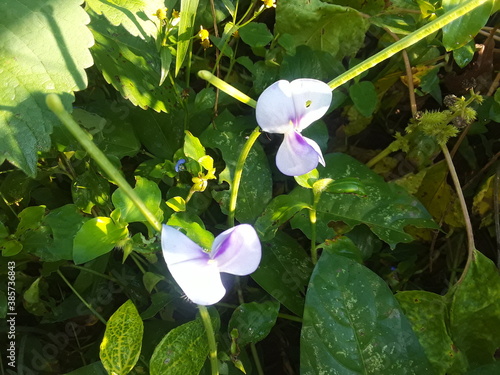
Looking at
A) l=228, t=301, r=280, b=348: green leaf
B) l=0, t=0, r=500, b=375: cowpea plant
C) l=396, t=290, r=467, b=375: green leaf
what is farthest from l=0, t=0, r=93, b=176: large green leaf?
l=396, t=290, r=467, b=375: green leaf

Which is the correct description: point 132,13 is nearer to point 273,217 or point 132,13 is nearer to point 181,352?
point 273,217

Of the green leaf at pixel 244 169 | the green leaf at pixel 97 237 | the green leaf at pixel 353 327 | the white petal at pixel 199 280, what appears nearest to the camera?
the white petal at pixel 199 280

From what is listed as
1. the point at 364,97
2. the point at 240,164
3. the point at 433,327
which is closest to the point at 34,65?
the point at 240,164

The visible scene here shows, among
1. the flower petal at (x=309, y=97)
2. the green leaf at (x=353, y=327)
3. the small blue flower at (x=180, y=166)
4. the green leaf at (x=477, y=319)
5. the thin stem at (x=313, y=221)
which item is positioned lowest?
the green leaf at (x=477, y=319)

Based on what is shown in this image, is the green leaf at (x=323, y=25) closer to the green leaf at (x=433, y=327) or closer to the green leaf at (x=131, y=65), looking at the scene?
the green leaf at (x=131, y=65)

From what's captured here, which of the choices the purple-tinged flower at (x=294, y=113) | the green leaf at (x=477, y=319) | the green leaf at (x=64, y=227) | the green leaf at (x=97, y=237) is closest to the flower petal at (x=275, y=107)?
the purple-tinged flower at (x=294, y=113)

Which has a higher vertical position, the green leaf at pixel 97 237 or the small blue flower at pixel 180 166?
the green leaf at pixel 97 237

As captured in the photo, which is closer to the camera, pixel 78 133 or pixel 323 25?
pixel 78 133

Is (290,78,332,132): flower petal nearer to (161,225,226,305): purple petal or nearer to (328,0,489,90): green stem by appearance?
(328,0,489,90): green stem
